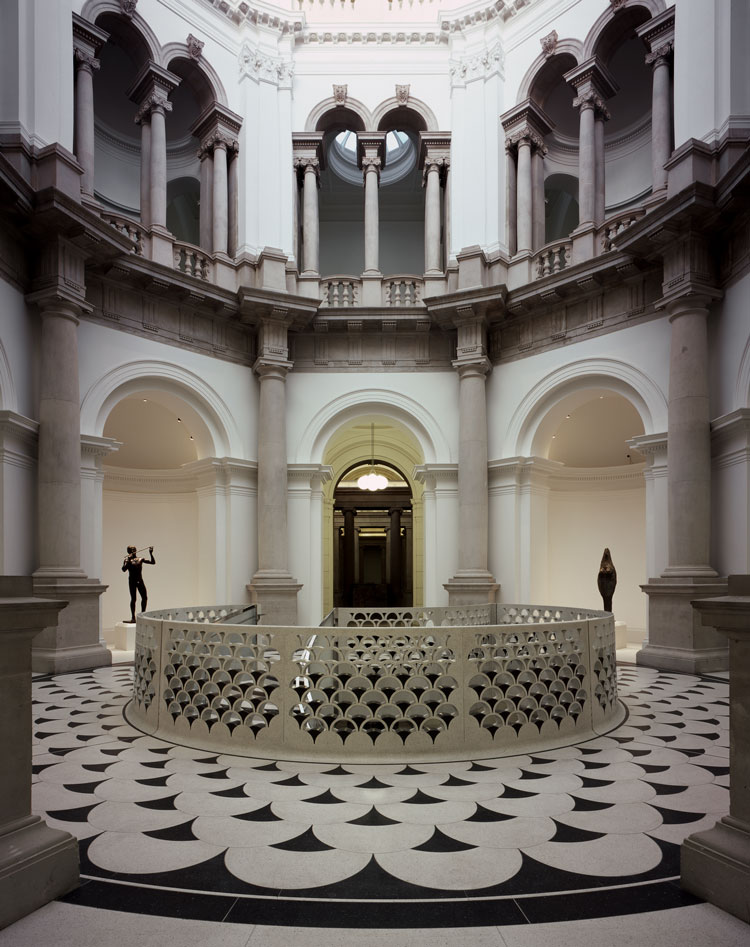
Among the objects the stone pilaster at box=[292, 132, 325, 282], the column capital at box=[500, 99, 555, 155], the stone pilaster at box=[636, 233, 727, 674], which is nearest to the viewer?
the stone pilaster at box=[636, 233, 727, 674]

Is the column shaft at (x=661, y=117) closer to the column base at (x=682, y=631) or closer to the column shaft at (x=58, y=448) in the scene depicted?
the column base at (x=682, y=631)

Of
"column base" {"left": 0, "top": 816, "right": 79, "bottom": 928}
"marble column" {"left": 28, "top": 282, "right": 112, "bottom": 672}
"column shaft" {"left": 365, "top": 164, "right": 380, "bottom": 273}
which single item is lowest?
"column base" {"left": 0, "top": 816, "right": 79, "bottom": 928}

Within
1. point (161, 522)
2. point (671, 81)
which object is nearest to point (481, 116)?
point (671, 81)

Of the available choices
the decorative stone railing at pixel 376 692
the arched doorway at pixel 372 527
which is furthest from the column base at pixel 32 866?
the arched doorway at pixel 372 527

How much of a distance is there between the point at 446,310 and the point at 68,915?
11932 millimetres

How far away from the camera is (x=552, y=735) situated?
5578mm

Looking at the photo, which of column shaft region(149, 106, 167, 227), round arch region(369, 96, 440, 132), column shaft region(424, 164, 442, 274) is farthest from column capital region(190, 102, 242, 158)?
column shaft region(424, 164, 442, 274)

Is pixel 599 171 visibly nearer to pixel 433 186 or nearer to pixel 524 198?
pixel 524 198

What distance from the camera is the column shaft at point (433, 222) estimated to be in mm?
14328

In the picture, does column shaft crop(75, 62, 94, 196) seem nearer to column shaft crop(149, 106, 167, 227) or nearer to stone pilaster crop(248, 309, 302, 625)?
column shaft crop(149, 106, 167, 227)

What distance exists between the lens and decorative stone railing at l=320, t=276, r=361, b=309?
563 inches

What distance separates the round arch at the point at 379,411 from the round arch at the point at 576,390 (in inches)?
59.0

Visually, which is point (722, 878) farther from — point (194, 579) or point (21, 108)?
point (194, 579)

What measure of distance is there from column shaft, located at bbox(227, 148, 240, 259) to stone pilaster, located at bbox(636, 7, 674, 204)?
7.69m
